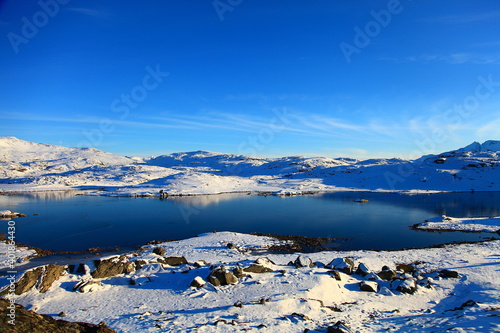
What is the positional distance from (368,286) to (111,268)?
14.6 m

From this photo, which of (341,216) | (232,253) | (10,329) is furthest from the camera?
(341,216)

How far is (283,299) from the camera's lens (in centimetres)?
1414

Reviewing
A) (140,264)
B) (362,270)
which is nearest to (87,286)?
(140,264)

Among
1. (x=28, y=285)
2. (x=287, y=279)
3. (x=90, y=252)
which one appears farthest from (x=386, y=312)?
(x=90, y=252)

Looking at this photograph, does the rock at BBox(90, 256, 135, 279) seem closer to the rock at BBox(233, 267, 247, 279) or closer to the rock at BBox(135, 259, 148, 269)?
the rock at BBox(135, 259, 148, 269)

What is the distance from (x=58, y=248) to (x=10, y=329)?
2138 cm

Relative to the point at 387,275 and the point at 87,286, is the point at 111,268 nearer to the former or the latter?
the point at 87,286

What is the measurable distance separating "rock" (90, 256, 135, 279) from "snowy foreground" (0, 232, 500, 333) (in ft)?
1.00

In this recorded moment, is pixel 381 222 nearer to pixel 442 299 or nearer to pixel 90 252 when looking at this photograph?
pixel 442 299

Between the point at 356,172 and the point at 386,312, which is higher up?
the point at 356,172

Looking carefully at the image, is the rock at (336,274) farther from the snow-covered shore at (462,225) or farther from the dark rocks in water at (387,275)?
the snow-covered shore at (462,225)

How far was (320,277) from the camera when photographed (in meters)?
16.5

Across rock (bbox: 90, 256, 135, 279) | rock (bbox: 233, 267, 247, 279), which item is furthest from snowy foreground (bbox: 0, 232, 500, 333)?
rock (bbox: 90, 256, 135, 279)

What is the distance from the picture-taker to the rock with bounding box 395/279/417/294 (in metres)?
15.9
